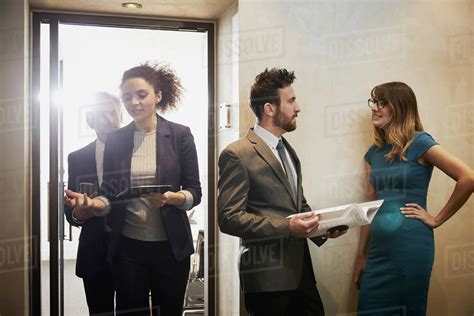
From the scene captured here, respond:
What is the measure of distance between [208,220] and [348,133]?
107cm

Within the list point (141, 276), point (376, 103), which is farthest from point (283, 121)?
point (141, 276)

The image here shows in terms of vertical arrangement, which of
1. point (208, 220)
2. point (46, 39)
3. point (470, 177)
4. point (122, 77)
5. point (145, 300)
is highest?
point (46, 39)

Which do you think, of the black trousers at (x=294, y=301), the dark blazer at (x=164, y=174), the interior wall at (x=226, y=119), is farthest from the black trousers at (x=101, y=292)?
the black trousers at (x=294, y=301)

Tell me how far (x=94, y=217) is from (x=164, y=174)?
0.49 m

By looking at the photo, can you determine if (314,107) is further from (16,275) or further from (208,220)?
(16,275)

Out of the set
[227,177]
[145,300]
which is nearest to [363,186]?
[227,177]

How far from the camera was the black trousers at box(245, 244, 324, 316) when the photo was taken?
3.24 metres

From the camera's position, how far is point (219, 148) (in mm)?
3580

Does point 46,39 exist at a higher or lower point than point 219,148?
higher

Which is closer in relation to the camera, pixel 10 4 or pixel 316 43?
pixel 10 4

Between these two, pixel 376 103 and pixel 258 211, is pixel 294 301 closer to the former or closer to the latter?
pixel 258 211

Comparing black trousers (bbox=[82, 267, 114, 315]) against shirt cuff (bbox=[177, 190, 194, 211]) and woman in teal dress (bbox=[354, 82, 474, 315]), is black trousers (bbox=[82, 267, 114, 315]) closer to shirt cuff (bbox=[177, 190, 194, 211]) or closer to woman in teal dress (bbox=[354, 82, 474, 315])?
shirt cuff (bbox=[177, 190, 194, 211])

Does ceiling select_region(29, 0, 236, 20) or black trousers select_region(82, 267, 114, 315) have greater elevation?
ceiling select_region(29, 0, 236, 20)

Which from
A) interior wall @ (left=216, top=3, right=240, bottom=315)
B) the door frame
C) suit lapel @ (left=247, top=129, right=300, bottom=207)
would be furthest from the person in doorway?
suit lapel @ (left=247, top=129, right=300, bottom=207)
